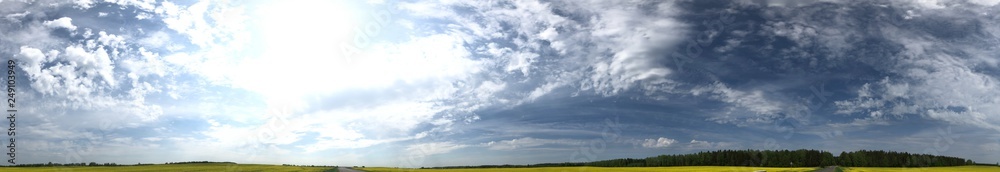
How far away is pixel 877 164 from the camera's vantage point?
499 ft

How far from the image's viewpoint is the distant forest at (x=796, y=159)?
14962 centimetres

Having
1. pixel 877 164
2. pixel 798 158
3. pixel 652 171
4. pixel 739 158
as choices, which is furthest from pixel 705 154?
pixel 652 171

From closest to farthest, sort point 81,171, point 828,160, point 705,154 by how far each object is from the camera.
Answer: point 81,171, point 828,160, point 705,154

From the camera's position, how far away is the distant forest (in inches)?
5891

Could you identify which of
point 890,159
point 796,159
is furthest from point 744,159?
point 890,159

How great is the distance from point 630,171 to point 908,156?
11170cm

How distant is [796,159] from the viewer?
496 feet

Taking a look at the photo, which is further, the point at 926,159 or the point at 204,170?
the point at 926,159

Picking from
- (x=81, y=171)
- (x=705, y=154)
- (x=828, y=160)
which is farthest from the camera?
(x=705, y=154)

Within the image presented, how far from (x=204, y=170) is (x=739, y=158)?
12713 cm

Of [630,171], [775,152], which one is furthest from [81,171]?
[775,152]

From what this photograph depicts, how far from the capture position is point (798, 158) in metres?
152

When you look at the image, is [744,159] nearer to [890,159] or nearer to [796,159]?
[796,159]

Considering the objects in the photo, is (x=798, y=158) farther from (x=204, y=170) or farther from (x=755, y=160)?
(x=204, y=170)
